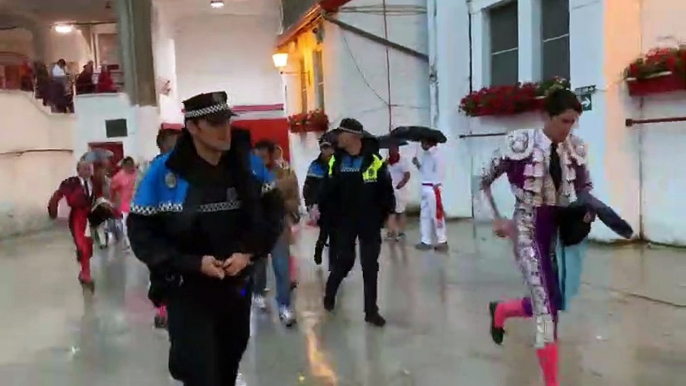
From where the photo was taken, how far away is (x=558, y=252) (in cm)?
481

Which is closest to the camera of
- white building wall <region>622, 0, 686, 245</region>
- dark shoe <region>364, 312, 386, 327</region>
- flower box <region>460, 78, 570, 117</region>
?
dark shoe <region>364, 312, 386, 327</region>

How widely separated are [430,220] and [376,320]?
17.1ft

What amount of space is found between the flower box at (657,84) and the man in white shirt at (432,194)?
2.88 meters

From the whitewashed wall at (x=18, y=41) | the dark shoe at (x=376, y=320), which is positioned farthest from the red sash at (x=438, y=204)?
the whitewashed wall at (x=18, y=41)

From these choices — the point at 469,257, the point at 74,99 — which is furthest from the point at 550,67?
the point at 74,99

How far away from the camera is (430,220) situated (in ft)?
39.9

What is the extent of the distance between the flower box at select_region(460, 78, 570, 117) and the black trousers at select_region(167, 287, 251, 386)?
8679mm

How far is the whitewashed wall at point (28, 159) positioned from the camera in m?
20.2

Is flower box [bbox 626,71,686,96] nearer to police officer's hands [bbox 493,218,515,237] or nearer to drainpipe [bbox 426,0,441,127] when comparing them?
drainpipe [bbox 426,0,441,127]

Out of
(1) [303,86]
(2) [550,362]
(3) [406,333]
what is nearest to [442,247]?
(3) [406,333]

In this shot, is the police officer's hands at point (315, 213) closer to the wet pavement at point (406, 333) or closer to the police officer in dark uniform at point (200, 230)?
the wet pavement at point (406, 333)

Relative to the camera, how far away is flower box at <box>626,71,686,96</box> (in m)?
9.95

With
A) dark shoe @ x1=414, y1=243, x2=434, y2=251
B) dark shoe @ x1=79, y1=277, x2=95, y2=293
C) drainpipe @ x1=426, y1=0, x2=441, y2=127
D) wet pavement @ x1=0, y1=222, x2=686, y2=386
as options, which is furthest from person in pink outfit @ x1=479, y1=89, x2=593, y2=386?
drainpipe @ x1=426, y1=0, x2=441, y2=127

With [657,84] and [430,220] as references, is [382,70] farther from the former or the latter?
[657,84]
